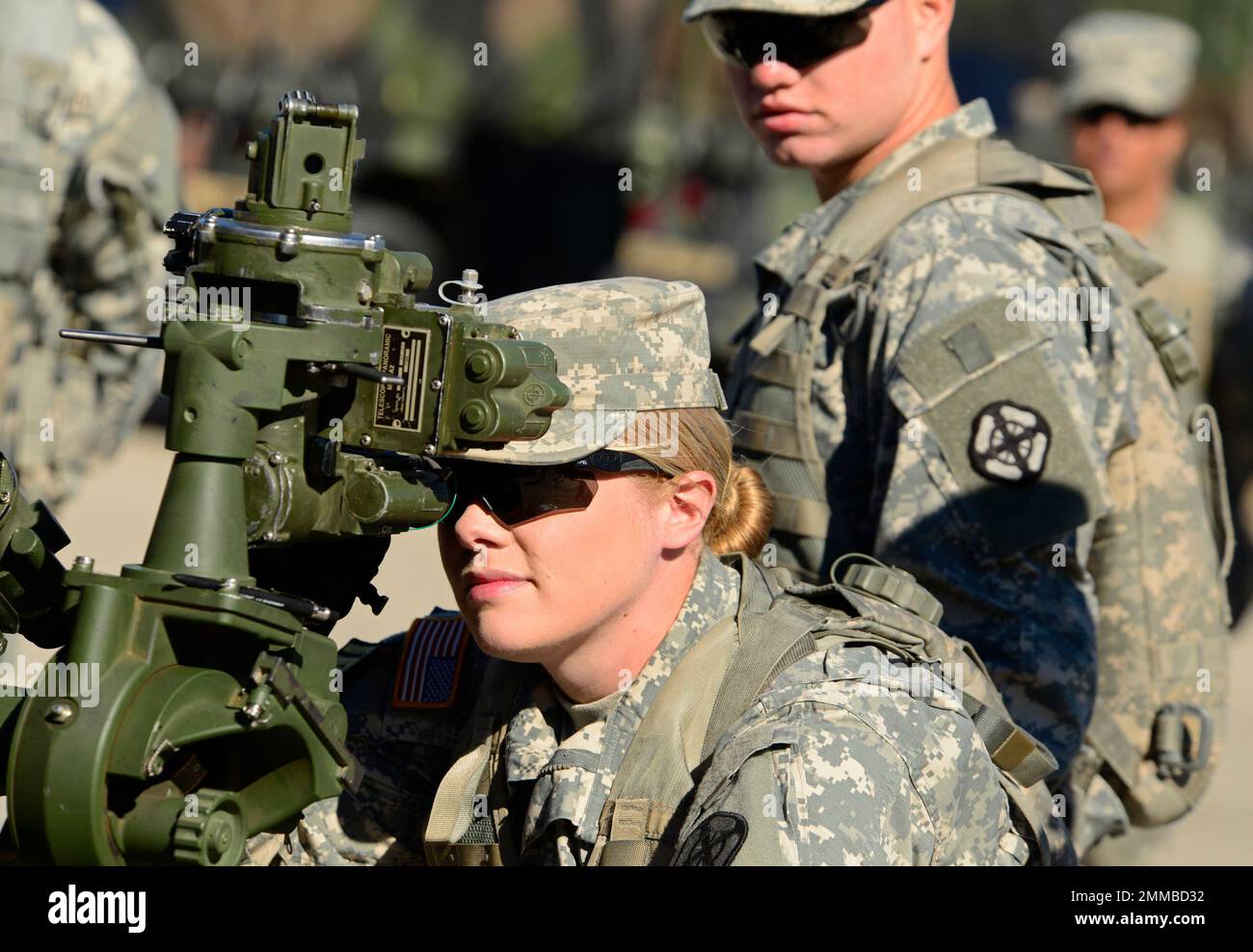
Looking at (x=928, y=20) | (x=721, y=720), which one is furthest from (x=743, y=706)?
(x=928, y=20)

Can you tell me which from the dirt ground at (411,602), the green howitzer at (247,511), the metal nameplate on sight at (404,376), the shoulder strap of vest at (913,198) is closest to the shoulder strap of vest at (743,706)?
the green howitzer at (247,511)

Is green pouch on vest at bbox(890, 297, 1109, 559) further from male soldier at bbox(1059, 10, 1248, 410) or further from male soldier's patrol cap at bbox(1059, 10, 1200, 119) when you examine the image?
male soldier's patrol cap at bbox(1059, 10, 1200, 119)

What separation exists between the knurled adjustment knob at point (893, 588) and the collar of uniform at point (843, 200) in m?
1.14

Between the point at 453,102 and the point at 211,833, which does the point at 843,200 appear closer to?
the point at 211,833

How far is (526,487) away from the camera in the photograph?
3104mm

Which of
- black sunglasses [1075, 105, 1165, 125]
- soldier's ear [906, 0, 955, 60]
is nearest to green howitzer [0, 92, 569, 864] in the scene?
soldier's ear [906, 0, 955, 60]

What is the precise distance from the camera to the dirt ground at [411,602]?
790 cm

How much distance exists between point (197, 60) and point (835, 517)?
368 inches

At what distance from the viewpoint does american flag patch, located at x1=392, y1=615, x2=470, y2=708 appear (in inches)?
143

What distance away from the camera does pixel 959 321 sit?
407 centimetres

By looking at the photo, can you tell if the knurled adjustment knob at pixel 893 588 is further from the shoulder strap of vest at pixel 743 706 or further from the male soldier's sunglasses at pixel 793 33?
the male soldier's sunglasses at pixel 793 33

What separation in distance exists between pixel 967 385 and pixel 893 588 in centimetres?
77
